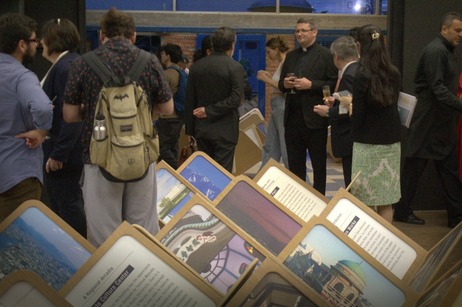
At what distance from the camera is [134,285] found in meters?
2.55

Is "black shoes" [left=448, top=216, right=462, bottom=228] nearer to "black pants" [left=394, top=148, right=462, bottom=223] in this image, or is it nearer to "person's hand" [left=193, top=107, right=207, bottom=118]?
"black pants" [left=394, top=148, right=462, bottom=223]

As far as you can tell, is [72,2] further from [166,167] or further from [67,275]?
[67,275]

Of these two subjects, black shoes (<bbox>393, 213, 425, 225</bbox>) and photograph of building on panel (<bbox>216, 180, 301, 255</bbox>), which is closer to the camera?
photograph of building on panel (<bbox>216, 180, 301, 255</bbox>)

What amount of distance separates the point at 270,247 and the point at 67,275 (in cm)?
115

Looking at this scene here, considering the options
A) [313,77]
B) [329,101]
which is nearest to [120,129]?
[329,101]

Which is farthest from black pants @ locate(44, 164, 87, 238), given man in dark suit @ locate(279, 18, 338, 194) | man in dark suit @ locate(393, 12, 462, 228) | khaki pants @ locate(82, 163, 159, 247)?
man in dark suit @ locate(393, 12, 462, 228)

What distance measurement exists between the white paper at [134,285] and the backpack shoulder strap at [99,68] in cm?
183

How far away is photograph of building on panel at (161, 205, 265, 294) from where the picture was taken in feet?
Answer: 10.6

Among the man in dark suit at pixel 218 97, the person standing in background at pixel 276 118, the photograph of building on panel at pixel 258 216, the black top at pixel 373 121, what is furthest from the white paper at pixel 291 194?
the person standing in background at pixel 276 118

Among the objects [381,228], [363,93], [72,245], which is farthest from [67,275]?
[363,93]

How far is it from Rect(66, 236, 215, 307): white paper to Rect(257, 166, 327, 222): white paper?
244 centimetres

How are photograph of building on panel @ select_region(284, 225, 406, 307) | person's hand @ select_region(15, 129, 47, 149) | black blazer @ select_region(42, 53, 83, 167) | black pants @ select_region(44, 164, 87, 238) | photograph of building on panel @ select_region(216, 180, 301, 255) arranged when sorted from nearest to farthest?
photograph of building on panel @ select_region(284, 225, 406, 307) < photograph of building on panel @ select_region(216, 180, 301, 255) < person's hand @ select_region(15, 129, 47, 149) < black blazer @ select_region(42, 53, 83, 167) < black pants @ select_region(44, 164, 87, 238)

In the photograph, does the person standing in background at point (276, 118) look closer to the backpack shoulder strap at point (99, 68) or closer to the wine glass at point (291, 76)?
the wine glass at point (291, 76)

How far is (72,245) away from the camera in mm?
3268
